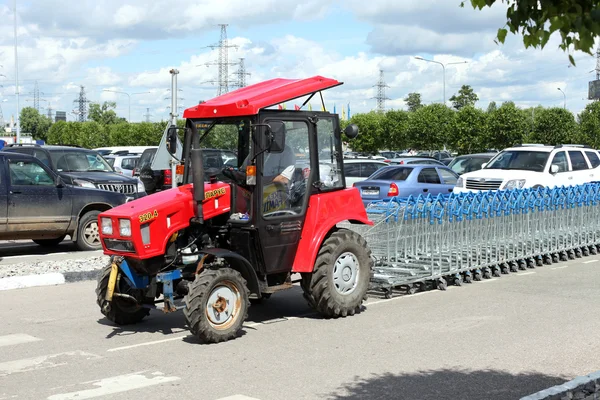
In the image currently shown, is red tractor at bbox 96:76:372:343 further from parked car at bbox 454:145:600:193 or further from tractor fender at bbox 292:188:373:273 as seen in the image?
parked car at bbox 454:145:600:193

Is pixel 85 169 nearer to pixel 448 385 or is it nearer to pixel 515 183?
pixel 515 183

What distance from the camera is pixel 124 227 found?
8.12 meters

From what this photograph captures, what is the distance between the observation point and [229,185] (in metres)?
8.60

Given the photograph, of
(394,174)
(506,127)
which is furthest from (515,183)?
(506,127)

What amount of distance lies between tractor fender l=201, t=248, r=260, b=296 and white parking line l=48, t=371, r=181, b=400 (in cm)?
159

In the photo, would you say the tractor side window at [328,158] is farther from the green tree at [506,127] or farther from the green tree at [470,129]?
the green tree at [470,129]

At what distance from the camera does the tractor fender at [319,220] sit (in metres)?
8.99

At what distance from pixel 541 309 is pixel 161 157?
6.53 meters

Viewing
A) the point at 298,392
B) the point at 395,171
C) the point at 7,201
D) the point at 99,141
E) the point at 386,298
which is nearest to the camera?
the point at 298,392

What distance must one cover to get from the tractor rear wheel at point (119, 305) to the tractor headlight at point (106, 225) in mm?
488

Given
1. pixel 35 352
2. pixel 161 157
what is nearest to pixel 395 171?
pixel 161 157

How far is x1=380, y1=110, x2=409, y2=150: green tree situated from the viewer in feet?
198

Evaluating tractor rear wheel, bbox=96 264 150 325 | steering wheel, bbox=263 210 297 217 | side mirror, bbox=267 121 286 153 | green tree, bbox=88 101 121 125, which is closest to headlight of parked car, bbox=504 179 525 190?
steering wheel, bbox=263 210 297 217

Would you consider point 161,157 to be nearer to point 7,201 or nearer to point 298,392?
point 7,201
